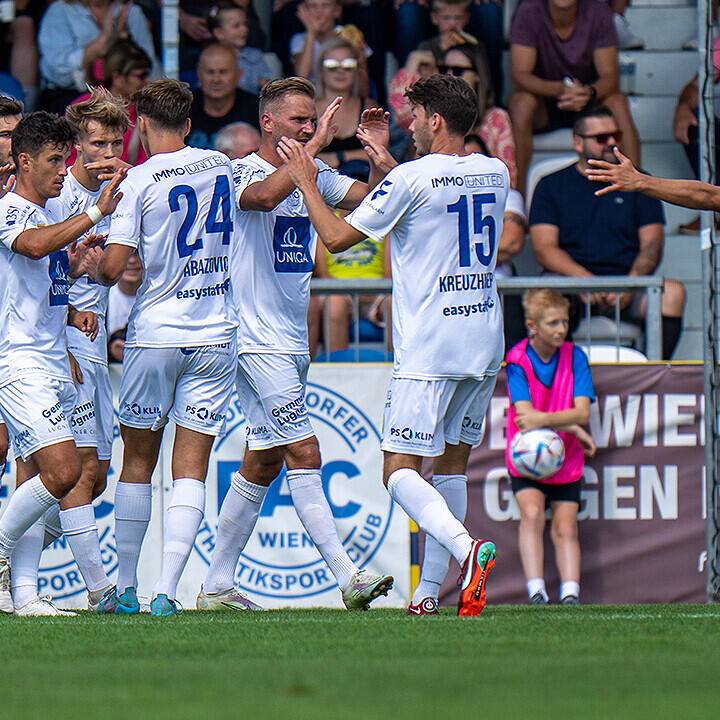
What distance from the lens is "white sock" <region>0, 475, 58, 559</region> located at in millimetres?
6461

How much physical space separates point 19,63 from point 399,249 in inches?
276

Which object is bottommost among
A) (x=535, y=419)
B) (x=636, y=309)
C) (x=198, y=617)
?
(x=198, y=617)

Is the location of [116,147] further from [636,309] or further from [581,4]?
[581,4]

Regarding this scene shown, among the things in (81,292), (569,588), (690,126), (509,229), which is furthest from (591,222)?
(81,292)

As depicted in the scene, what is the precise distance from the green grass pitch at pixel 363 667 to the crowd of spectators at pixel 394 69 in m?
5.09

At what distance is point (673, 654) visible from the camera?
190 inches

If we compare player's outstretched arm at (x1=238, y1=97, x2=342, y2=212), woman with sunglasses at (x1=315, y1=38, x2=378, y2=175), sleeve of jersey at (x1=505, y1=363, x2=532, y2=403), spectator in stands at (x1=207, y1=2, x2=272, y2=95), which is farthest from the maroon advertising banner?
spectator in stands at (x1=207, y1=2, x2=272, y2=95)

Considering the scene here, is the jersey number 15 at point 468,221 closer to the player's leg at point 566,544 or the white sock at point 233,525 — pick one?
the white sock at point 233,525

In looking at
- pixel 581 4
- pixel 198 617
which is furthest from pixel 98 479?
pixel 581 4

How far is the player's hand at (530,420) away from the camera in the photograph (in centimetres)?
874

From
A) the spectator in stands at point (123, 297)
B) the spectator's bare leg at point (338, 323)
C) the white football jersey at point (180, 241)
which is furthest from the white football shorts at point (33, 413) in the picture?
the spectator's bare leg at point (338, 323)

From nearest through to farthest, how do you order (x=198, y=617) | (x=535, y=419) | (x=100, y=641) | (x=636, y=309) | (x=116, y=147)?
(x=100, y=641), (x=198, y=617), (x=116, y=147), (x=535, y=419), (x=636, y=309)

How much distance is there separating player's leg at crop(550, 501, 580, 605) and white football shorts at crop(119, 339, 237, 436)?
2818mm

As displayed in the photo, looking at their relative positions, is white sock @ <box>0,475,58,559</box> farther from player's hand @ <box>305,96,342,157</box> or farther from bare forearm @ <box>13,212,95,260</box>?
player's hand @ <box>305,96,342,157</box>
